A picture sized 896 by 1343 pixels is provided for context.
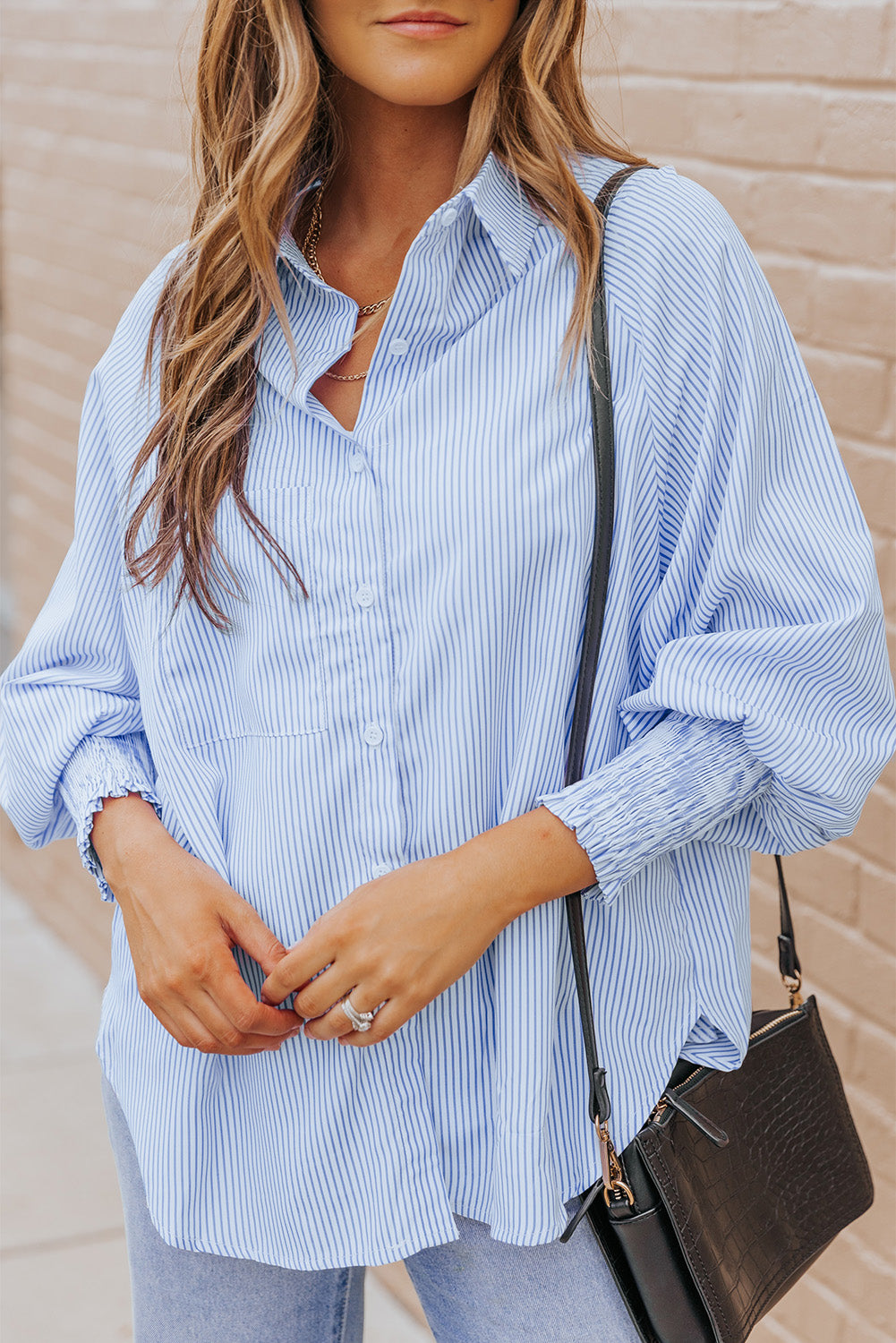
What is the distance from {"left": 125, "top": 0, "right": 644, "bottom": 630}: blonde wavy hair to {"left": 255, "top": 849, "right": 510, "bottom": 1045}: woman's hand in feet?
0.98

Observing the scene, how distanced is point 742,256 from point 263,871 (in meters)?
0.69

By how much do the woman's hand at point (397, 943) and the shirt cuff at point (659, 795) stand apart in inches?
3.9

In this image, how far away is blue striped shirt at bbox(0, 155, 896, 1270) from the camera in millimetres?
1271

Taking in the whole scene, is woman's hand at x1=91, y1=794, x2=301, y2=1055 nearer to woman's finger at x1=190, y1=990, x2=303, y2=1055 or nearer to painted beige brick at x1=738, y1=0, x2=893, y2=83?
woman's finger at x1=190, y1=990, x2=303, y2=1055

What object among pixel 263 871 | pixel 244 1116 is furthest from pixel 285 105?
pixel 244 1116

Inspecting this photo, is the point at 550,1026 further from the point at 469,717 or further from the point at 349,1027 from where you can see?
the point at 469,717

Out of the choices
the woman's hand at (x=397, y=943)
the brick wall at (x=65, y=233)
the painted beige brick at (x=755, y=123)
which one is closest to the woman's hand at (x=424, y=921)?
the woman's hand at (x=397, y=943)

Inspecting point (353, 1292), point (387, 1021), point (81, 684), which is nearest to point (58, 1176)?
point (353, 1292)

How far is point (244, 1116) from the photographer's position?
145 centimetres

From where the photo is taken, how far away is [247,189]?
1462 mm

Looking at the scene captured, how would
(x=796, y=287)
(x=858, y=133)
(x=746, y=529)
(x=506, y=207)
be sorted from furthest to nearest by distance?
(x=796, y=287) < (x=858, y=133) < (x=506, y=207) < (x=746, y=529)

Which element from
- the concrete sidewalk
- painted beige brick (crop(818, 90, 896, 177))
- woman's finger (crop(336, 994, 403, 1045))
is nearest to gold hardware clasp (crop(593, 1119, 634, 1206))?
woman's finger (crop(336, 994, 403, 1045))

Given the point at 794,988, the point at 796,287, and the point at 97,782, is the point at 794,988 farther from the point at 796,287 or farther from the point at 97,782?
the point at 796,287

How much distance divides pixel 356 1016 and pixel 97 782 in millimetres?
383
